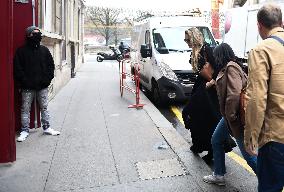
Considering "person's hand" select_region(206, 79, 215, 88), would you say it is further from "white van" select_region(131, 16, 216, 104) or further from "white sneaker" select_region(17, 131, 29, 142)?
"white van" select_region(131, 16, 216, 104)

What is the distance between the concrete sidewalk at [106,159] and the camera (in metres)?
4.44

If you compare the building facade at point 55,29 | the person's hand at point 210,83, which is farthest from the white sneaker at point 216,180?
the building facade at point 55,29

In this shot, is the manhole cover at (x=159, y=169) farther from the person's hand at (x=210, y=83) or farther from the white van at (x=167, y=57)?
the white van at (x=167, y=57)

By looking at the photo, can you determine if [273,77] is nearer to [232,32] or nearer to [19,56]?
[19,56]

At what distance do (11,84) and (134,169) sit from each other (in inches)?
70.7

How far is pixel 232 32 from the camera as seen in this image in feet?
55.9

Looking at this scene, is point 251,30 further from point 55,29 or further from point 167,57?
point 55,29

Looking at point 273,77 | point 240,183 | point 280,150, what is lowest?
point 240,183

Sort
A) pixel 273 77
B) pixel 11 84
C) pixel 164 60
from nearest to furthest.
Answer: pixel 273 77
pixel 11 84
pixel 164 60

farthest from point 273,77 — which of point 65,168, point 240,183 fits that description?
point 65,168

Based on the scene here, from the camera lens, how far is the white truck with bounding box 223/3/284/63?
15.4 meters

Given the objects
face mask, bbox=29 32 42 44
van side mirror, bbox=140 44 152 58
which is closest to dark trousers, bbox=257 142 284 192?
face mask, bbox=29 32 42 44

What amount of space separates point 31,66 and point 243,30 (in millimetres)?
11633

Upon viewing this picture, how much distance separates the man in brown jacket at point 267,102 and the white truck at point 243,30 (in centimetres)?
1222
